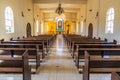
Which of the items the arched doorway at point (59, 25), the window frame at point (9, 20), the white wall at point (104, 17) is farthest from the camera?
the arched doorway at point (59, 25)

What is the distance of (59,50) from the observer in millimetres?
8555

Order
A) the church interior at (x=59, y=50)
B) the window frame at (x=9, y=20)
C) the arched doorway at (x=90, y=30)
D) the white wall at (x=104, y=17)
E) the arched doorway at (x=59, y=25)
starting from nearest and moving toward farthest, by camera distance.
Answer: the church interior at (x=59, y=50) → the white wall at (x=104, y=17) → the window frame at (x=9, y=20) → the arched doorway at (x=90, y=30) → the arched doorway at (x=59, y=25)

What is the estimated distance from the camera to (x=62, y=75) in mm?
3961

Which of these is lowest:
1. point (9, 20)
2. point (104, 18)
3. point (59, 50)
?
point (59, 50)

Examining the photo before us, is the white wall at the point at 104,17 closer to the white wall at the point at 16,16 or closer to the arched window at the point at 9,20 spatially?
the white wall at the point at 16,16

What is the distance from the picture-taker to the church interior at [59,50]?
2.98m

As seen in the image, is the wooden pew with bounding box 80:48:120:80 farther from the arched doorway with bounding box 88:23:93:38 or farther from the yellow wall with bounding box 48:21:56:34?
the yellow wall with bounding box 48:21:56:34

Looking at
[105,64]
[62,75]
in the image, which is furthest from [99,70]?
[62,75]

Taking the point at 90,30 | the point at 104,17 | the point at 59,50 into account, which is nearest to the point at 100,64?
the point at 59,50

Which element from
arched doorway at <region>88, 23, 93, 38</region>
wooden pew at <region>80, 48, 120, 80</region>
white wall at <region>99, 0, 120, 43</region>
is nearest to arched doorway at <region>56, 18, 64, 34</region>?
arched doorway at <region>88, 23, 93, 38</region>

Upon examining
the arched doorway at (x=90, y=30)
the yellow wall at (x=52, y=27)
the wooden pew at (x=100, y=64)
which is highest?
the yellow wall at (x=52, y=27)

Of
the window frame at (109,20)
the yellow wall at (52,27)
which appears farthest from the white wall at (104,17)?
the yellow wall at (52,27)

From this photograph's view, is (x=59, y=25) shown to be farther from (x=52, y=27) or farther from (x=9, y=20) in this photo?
(x=9, y=20)

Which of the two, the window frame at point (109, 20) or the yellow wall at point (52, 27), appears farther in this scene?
the yellow wall at point (52, 27)
